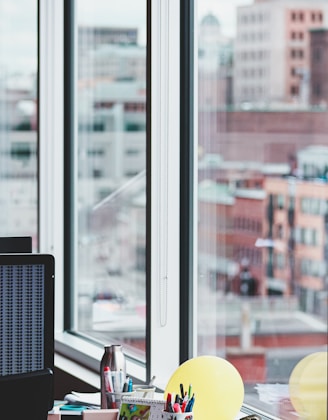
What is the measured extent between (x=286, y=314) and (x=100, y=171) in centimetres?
181

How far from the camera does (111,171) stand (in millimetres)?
4227

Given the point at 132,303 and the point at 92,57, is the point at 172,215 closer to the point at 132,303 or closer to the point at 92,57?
the point at 132,303

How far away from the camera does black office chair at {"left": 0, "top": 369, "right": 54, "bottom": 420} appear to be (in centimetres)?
214

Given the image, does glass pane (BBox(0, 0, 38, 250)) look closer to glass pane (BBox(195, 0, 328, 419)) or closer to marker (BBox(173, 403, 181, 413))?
glass pane (BBox(195, 0, 328, 419))

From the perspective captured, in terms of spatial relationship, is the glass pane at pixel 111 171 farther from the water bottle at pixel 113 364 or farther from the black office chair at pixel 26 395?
the black office chair at pixel 26 395

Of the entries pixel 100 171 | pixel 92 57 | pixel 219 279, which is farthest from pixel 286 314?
pixel 92 57

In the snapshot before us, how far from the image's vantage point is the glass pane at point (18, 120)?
16.1ft

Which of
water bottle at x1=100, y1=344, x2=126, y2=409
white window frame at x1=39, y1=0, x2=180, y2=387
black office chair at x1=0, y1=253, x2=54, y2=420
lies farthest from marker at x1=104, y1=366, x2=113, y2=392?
white window frame at x1=39, y1=0, x2=180, y2=387

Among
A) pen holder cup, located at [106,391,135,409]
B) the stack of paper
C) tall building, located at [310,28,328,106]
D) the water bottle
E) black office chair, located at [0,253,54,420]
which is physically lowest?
the stack of paper

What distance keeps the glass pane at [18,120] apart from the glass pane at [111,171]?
18.4 inches

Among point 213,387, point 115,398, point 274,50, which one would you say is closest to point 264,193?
point 274,50

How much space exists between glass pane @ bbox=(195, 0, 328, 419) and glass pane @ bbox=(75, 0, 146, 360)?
21.5 inches

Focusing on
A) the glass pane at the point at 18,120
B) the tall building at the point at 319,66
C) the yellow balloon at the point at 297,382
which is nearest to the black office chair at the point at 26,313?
the yellow balloon at the point at 297,382

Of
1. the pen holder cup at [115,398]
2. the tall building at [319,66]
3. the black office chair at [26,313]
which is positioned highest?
the tall building at [319,66]
